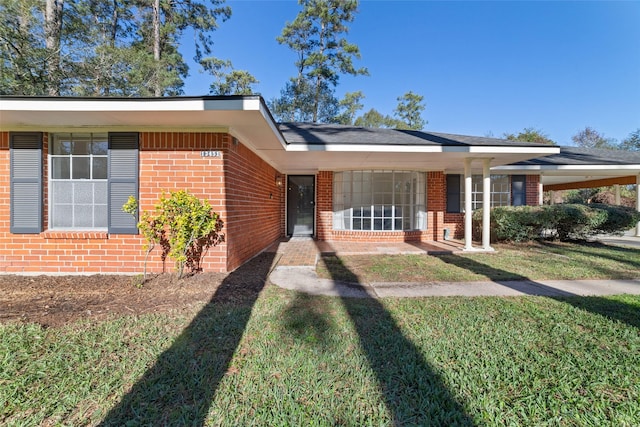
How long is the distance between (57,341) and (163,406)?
1582 mm

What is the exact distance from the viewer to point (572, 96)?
Answer: 679 inches

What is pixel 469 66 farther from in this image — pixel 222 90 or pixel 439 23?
pixel 222 90

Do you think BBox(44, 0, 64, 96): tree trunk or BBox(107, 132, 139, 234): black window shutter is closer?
BBox(107, 132, 139, 234): black window shutter

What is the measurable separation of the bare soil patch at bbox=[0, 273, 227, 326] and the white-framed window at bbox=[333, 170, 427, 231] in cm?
556

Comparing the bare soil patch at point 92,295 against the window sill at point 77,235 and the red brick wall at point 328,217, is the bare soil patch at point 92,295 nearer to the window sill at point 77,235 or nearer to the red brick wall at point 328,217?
the window sill at point 77,235

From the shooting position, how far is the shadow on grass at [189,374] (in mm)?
1714

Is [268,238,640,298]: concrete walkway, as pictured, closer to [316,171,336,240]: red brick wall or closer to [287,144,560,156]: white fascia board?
[287,144,560,156]: white fascia board

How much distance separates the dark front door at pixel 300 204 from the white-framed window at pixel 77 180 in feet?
20.0

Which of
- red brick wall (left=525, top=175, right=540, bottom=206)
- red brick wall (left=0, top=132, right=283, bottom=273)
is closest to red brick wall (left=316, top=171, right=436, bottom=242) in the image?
red brick wall (left=525, top=175, right=540, bottom=206)

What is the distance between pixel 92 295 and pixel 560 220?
11.3m

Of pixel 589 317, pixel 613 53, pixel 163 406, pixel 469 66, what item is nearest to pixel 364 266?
pixel 589 317

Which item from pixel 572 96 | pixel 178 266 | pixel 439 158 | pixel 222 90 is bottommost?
pixel 178 266

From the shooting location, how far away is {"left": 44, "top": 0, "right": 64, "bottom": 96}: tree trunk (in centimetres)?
1050

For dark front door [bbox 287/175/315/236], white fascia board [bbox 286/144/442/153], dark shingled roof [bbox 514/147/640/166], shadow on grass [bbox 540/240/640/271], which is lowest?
shadow on grass [bbox 540/240/640/271]
